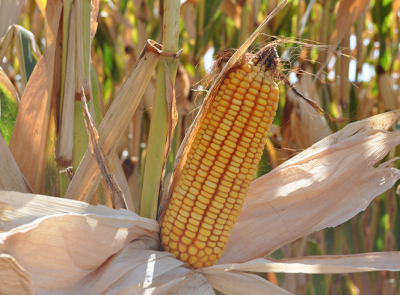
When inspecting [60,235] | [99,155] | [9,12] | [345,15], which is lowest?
[60,235]

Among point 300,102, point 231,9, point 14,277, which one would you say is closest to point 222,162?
point 14,277

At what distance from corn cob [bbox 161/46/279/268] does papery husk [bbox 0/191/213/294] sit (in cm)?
6

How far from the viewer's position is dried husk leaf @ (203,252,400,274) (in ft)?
3.20

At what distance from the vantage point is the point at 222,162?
0.98 metres

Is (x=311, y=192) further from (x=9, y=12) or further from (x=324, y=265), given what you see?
(x=9, y=12)

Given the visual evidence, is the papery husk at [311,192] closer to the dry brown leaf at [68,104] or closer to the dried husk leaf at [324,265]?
the dried husk leaf at [324,265]

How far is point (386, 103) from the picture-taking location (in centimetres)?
247

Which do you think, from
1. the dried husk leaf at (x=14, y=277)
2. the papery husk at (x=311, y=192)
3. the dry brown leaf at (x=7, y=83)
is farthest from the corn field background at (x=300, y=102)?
the dried husk leaf at (x=14, y=277)

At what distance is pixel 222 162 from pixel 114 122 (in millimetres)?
294

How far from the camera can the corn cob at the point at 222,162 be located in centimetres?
96

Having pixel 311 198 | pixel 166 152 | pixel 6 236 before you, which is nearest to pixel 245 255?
pixel 311 198

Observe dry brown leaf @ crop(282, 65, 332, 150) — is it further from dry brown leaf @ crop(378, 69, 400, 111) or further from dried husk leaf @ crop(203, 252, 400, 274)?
dried husk leaf @ crop(203, 252, 400, 274)

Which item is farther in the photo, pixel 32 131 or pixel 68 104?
pixel 32 131

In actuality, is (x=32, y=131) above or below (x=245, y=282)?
above
